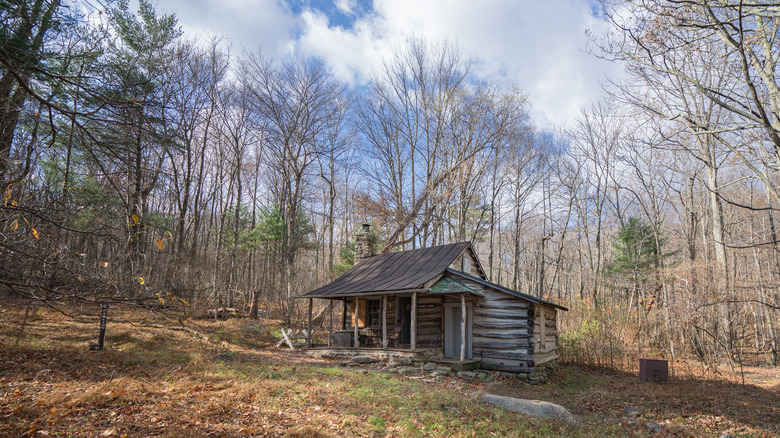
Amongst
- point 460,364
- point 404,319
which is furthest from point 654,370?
point 404,319

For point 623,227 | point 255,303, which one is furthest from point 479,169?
point 255,303

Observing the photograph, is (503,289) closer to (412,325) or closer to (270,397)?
(412,325)

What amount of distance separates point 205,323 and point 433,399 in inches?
547

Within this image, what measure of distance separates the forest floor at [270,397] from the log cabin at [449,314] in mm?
1267

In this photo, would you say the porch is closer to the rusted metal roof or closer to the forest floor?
the rusted metal roof

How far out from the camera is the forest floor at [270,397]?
5949 millimetres

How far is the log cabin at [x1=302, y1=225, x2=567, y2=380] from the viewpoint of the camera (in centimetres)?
1352

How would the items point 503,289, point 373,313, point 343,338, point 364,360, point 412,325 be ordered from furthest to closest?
point 373,313 < point 343,338 < point 364,360 < point 503,289 < point 412,325

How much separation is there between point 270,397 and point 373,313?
10216 millimetres

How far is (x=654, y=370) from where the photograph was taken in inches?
501

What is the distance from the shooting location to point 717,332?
1532 cm

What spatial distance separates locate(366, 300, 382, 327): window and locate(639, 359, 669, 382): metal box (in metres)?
9.68

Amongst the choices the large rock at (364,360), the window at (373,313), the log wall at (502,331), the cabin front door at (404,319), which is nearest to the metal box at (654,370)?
the log wall at (502,331)

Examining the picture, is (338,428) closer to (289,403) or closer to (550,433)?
(289,403)
